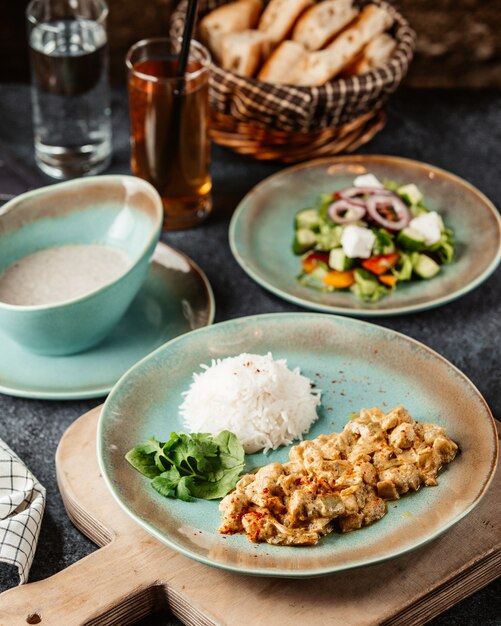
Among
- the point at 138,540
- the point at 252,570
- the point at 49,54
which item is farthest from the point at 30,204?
the point at 252,570

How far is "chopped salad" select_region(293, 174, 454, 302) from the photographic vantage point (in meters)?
2.11

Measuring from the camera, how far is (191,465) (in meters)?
1.58

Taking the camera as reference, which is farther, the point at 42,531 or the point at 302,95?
the point at 302,95

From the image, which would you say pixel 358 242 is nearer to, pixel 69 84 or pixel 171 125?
pixel 171 125

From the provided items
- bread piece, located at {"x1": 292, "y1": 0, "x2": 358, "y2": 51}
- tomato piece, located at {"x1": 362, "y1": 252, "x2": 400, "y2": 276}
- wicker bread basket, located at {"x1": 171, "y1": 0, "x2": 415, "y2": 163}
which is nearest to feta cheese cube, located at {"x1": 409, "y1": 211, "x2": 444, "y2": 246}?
tomato piece, located at {"x1": 362, "y1": 252, "x2": 400, "y2": 276}

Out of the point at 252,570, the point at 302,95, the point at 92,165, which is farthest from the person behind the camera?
the point at 92,165

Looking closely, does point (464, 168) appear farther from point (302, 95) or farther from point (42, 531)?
point (42, 531)

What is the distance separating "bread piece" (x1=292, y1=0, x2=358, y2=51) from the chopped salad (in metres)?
0.40

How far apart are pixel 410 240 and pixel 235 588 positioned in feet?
3.21

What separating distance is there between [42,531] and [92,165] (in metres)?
1.15

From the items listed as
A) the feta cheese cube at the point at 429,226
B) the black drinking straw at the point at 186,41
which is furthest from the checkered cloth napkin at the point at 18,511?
the feta cheese cube at the point at 429,226

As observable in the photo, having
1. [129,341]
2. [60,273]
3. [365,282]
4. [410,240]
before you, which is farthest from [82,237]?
[410,240]

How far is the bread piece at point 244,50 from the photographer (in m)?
2.38

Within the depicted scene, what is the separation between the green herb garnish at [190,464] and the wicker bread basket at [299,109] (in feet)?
3.25
